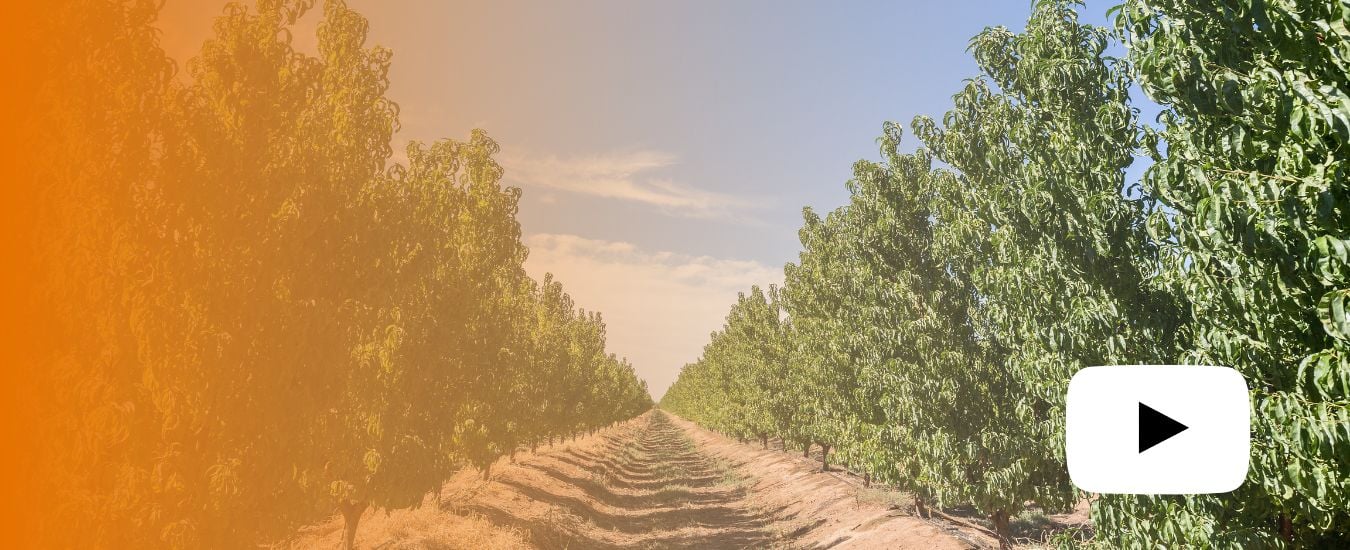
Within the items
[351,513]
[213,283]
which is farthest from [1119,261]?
[351,513]

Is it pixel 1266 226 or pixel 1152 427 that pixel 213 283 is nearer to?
pixel 1152 427

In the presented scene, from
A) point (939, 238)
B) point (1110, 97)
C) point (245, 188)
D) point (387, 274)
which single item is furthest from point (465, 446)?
point (1110, 97)

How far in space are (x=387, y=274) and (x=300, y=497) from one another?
12.5 feet

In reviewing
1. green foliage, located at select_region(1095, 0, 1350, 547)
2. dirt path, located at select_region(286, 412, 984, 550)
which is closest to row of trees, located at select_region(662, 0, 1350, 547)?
green foliage, located at select_region(1095, 0, 1350, 547)

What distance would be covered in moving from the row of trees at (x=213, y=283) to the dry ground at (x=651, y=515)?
127 inches

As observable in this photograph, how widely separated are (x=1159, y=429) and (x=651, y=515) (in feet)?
85.0

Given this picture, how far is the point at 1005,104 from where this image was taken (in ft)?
41.5

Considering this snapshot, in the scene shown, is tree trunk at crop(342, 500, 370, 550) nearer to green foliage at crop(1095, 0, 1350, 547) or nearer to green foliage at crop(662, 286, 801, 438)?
green foliage at crop(1095, 0, 1350, 547)

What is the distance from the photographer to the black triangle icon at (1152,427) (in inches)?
189

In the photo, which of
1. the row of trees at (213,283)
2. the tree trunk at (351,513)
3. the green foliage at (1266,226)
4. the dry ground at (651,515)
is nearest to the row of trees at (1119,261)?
the green foliage at (1266,226)

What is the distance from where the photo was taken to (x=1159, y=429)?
484 cm

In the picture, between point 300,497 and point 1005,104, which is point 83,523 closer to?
point 300,497

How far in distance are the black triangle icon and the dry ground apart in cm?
1272

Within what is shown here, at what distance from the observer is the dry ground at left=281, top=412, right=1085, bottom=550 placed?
18.3 metres
